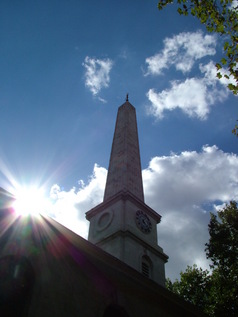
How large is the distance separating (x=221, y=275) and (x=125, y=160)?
12.2 metres

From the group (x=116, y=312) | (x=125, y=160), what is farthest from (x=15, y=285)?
(x=125, y=160)

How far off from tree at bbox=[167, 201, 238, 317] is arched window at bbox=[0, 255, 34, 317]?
18624 mm

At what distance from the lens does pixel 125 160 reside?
78.8 ft

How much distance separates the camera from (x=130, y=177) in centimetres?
2298

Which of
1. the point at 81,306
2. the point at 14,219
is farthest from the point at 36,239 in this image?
the point at 81,306

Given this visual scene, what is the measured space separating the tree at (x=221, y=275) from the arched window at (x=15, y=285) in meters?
18.6

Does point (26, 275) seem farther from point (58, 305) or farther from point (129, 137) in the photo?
point (129, 137)

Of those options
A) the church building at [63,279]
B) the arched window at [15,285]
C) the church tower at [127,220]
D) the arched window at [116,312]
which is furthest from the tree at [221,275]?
the arched window at [15,285]

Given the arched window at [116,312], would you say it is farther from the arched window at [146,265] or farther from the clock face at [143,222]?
the clock face at [143,222]

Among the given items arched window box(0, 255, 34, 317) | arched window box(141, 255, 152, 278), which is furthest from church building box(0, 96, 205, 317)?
arched window box(141, 255, 152, 278)

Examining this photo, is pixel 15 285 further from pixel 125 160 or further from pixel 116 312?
pixel 125 160

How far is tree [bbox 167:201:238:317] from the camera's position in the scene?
21484 mm

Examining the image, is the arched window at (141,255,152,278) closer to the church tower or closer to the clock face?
the church tower

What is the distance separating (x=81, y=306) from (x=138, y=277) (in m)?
2.82
